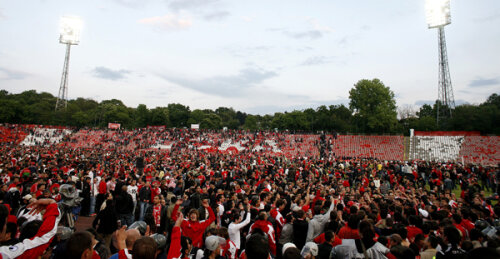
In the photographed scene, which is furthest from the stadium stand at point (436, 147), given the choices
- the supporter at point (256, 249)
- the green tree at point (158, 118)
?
the green tree at point (158, 118)

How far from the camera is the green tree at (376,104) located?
43562mm

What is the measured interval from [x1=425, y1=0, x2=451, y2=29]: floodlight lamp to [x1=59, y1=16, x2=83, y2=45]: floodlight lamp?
65.2m

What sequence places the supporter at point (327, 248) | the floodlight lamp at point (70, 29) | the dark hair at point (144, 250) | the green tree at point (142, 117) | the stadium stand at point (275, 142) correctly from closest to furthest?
the dark hair at point (144, 250) < the supporter at point (327, 248) < the stadium stand at point (275, 142) < the floodlight lamp at point (70, 29) < the green tree at point (142, 117)

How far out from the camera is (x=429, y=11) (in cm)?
4038

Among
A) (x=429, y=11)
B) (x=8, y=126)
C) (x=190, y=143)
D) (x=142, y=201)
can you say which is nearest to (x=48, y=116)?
(x=8, y=126)

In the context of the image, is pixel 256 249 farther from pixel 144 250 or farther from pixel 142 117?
pixel 142 117

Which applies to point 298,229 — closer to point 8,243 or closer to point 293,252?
point 293,252

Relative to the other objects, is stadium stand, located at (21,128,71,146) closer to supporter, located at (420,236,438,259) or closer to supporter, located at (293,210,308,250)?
supporter, located at (293,210,308,250)

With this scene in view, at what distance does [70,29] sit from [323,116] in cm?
6246

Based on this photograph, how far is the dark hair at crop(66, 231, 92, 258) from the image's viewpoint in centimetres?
239

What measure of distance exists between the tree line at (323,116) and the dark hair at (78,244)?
1836 inches

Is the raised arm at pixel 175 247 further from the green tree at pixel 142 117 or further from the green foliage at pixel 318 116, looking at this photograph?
the green tree at pixel 142 117

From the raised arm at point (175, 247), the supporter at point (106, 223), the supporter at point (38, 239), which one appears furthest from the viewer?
the supporter at point (106, 223)

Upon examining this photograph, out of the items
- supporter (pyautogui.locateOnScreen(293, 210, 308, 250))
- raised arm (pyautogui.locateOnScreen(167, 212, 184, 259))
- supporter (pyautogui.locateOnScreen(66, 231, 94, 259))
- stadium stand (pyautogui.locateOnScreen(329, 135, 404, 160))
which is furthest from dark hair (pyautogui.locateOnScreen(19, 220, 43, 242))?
stadium stand (pyautogui.locateOnScreen(329, 135, 404, 160))
